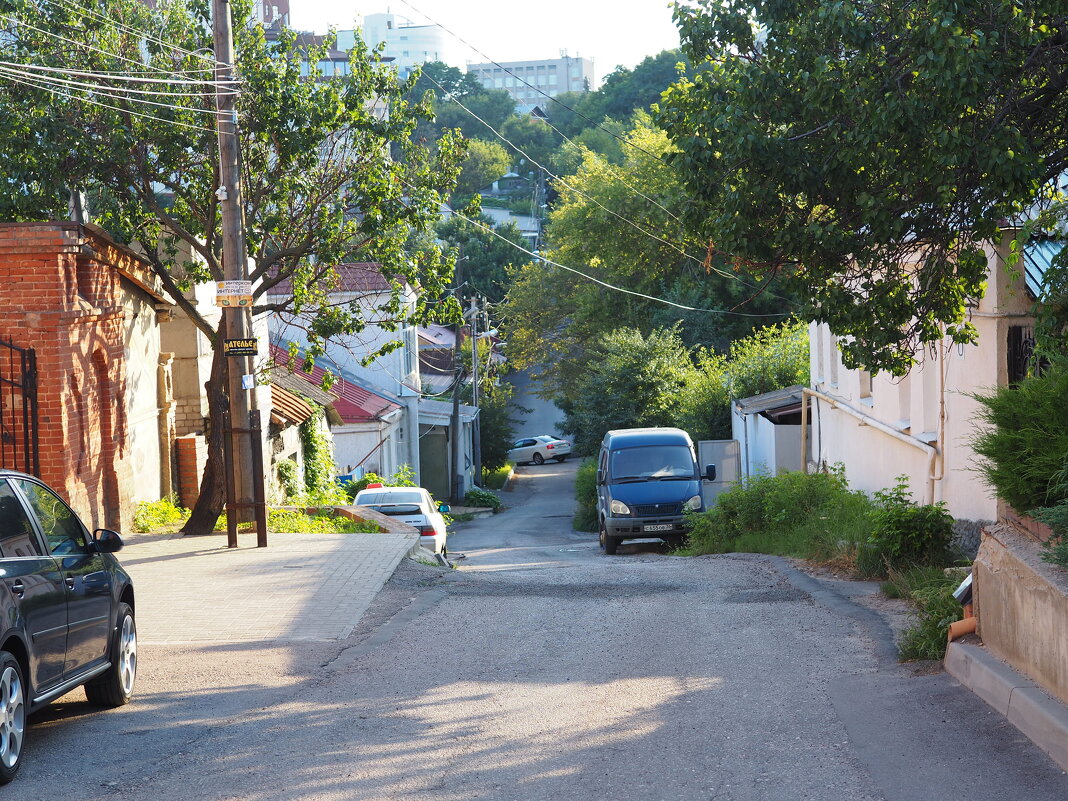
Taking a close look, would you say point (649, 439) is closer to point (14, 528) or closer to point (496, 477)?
point (14, 528)

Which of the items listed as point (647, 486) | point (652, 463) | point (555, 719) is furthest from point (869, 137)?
point (652, 463)

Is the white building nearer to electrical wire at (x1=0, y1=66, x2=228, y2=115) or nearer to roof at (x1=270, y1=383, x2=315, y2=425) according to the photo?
roof at (x1=270, y1=383, x2=315, y2=425)

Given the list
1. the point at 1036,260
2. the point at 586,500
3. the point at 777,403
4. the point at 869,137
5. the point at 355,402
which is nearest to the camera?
the point at 869,137

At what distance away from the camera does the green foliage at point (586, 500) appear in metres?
34.3

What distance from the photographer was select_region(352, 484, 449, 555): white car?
2006cm

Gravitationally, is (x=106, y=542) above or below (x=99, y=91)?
below

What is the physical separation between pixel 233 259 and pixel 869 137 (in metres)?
9.07

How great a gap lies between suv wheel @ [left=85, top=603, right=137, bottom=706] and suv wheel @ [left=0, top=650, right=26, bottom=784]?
1326 mm

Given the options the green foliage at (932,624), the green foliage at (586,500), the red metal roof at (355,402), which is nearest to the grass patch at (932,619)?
the green foliage at (932,624)

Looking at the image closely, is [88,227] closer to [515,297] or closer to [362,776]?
[362,776]

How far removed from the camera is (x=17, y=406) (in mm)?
12961

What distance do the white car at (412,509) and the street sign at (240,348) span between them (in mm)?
5992

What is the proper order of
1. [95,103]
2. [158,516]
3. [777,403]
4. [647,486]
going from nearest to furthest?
[95,103] < [158,516] < [647,486] < [777,403]

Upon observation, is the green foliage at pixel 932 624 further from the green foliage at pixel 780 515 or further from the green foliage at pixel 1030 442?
the green foliage at pixel 780 515
